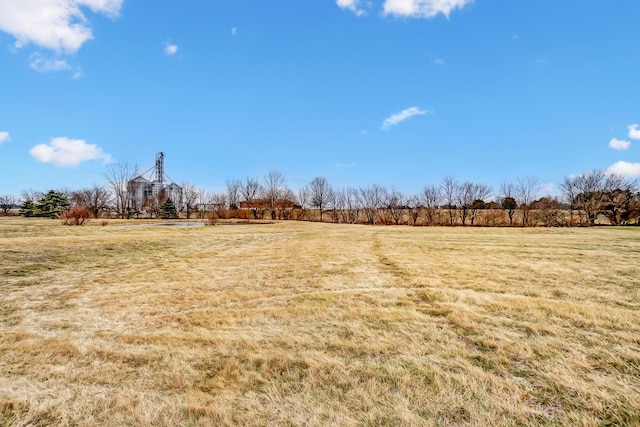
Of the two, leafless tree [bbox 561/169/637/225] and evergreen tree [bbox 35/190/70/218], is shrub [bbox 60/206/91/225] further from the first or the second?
leafless tree [bbox 561/169/637/225]

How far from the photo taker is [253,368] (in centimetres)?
308

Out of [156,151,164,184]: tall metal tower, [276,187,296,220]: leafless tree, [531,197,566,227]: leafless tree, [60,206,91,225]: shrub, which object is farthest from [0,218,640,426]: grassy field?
[156,151,164,184]: tall metal tower

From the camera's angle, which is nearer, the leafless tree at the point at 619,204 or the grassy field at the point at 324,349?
the grassy field at the point at 324,349

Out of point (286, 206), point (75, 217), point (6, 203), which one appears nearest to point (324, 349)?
point (75, 217)

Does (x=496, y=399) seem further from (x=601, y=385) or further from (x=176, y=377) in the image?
(x=176, y=377)

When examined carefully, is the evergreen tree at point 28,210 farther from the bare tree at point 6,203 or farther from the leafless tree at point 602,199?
the leafless tree at point 602,199

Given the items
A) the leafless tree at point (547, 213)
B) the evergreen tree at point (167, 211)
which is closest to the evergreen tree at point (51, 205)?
the evergreen tree at point (167, 211)

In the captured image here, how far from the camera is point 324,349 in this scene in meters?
3.47

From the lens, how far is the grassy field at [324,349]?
7.90ft

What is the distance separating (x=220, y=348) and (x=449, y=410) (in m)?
2.48

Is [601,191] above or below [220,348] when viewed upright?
above

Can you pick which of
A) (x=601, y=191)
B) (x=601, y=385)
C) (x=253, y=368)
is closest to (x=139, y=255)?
(x=253, y=368)

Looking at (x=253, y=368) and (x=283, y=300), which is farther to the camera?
(x=283, y=300)

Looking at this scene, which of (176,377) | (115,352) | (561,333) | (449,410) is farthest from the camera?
(561,333)
